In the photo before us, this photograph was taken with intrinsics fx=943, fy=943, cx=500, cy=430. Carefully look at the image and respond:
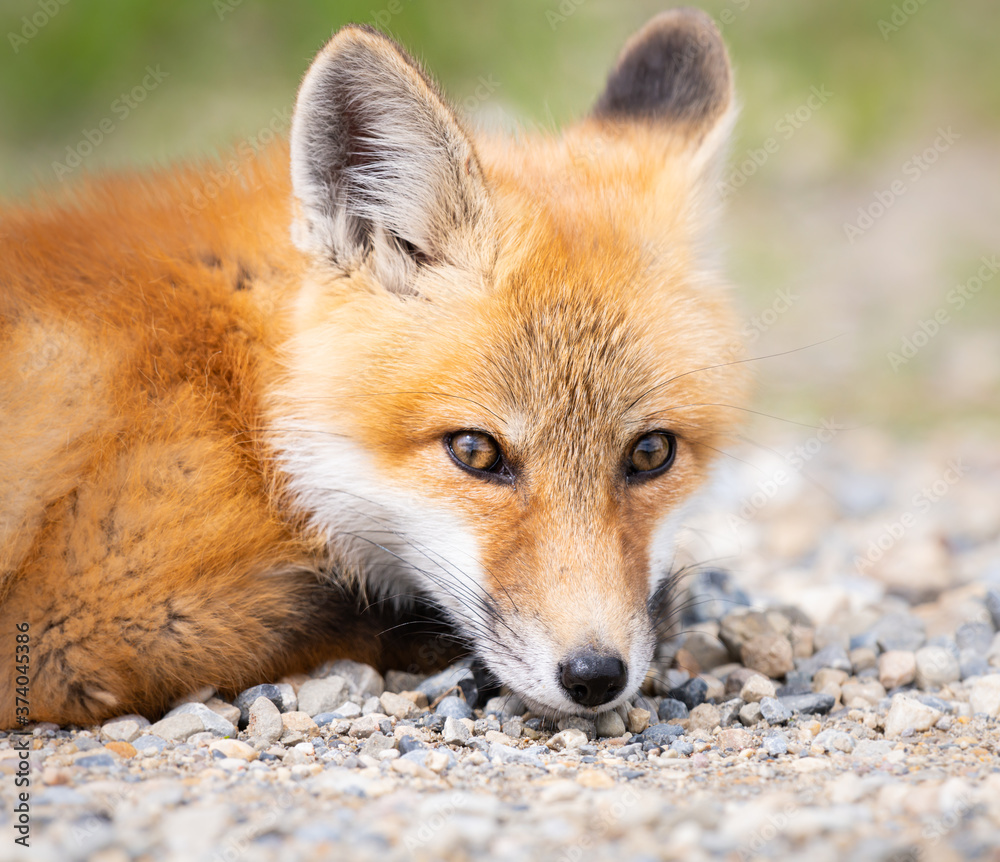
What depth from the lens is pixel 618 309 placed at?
11.7 ft

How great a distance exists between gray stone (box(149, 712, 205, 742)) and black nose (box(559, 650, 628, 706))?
1205 millimetres

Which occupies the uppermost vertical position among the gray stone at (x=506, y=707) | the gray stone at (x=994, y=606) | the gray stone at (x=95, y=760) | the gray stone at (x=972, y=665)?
the gray stone at (x=994, y=606)

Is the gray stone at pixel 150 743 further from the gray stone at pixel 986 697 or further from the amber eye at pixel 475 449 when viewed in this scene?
the gray stone at pixel 986 697

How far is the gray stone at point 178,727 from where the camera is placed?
304 cm

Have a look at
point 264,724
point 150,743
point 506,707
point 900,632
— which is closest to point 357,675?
point 264,724

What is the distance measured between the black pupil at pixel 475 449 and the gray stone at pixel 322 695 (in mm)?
911

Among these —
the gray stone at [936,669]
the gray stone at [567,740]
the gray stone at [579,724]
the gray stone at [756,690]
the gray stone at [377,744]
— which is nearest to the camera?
the gray stone at [377,744]

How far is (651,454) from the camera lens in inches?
143

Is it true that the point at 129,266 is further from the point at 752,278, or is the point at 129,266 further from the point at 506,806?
the point at 752,278

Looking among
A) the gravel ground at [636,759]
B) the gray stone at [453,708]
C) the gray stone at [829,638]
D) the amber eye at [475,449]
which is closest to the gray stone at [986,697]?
the gravel ground at [636,759]

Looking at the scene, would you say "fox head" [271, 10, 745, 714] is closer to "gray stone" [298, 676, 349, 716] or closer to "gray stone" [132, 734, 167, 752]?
"gray stone" [298, 676, 349, 716]

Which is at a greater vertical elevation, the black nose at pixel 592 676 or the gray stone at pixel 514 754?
the black nose at pixel 592 676

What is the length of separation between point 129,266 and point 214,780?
6.34ft

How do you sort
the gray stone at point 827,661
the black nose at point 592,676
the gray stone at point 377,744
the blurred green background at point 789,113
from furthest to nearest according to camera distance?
1. the blurred green background at point 789,113
2. the gray stone at point 827,661
3. the gray stone at point 377,744
4. the black nose at point 592,676
